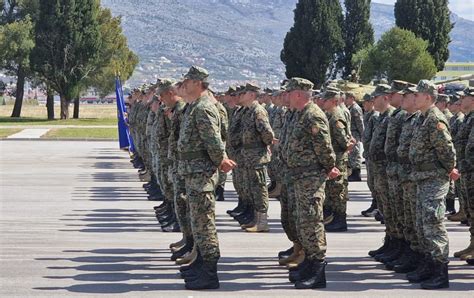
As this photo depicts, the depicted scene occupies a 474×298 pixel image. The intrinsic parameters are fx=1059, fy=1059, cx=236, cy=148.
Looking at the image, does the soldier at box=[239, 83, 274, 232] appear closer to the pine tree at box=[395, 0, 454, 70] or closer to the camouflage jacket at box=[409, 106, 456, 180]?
the camouflage jacket at box=[409, 106, 456, 180]

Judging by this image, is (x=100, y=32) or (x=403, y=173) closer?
(x=403, y=173)

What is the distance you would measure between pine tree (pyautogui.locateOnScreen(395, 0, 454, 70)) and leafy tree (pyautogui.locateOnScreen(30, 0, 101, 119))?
20276mm

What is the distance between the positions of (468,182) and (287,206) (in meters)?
2.41

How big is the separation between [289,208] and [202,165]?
1.24 metres

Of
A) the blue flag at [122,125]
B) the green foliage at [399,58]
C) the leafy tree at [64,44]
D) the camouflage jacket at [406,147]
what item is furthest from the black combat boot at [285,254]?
the green foliage at [399,58]

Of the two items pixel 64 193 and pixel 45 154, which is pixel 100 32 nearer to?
pixel 45 154

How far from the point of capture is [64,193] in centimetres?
2034

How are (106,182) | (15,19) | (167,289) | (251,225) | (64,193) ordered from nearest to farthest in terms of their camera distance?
(167,289) → (251,225) → (64,193) → (106,182) → (15,19)

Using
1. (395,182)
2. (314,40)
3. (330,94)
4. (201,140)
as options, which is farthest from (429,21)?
(201,140)

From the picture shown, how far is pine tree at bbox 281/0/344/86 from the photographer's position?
225ft

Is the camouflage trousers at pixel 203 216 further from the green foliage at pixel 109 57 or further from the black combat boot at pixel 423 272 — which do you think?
the green foliage at pixel 109 57

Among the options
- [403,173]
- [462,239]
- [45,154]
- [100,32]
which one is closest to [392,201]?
[403,173]

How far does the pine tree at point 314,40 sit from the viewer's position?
6862 cm

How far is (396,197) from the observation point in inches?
456
